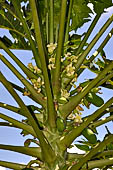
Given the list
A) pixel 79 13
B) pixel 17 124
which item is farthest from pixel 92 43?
pixel 17 124

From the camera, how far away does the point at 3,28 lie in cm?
224

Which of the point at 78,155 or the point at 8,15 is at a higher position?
the point at 8,15

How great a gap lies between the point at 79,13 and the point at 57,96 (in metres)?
0.85

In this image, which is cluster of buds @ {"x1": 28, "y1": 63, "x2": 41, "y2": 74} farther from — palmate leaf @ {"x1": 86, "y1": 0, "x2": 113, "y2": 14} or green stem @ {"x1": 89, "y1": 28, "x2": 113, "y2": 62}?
palmate leaf @ {"x1": 86, "y1": 0, "x2": 113, "y2": 14}

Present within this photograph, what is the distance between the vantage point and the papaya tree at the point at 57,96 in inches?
60.8

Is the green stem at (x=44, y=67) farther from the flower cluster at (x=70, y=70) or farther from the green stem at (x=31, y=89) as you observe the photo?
the flower cluster at (x=70, y=70)

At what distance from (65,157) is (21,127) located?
0.29 m

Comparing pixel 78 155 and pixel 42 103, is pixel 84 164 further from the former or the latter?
pixel 42 103

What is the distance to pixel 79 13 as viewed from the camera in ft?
7.86

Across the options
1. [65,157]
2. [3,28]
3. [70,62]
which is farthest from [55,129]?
[3,28]

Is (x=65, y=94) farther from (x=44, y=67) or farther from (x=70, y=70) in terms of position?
(x=44, y=67)

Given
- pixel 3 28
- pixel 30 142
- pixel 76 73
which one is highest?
pixel 3 28

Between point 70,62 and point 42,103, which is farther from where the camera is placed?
point 70,62

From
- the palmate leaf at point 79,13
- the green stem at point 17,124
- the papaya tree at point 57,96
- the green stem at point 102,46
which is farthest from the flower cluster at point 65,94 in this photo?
the palmate leaf at point 79,13
